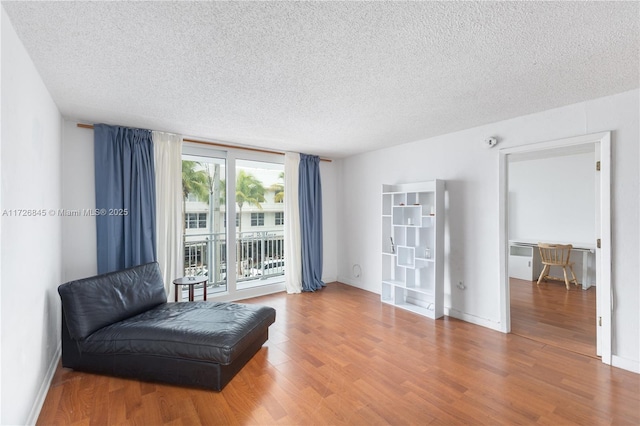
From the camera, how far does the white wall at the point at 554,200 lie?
5395 mm

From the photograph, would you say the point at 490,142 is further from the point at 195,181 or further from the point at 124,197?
the point at 124,197

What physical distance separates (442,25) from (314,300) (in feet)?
12.7

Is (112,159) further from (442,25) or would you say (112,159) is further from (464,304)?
(464,304)

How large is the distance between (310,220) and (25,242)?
3743 mm

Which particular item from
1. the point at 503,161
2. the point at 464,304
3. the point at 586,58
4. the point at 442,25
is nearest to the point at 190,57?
the point at 442,25

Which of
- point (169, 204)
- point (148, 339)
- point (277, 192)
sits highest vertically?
point (277, 192)

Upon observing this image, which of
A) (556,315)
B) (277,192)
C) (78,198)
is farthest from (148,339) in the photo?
(556,315)

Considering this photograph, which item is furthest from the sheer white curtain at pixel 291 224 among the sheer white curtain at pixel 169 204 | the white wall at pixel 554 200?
the white wall at pixel 554 200

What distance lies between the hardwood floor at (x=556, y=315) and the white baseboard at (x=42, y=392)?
4318mm

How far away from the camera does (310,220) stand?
5188 mm

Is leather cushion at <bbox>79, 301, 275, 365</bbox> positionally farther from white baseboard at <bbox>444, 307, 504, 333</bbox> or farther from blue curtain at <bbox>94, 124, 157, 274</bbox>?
white baseboard at <bbox>444, 307, 504, 333</bbox>

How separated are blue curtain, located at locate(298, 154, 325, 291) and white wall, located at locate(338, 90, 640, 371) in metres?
0.62

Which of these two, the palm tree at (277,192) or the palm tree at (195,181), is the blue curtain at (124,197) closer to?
the palm tree at (195,181)

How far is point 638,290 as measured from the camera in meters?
2.49
